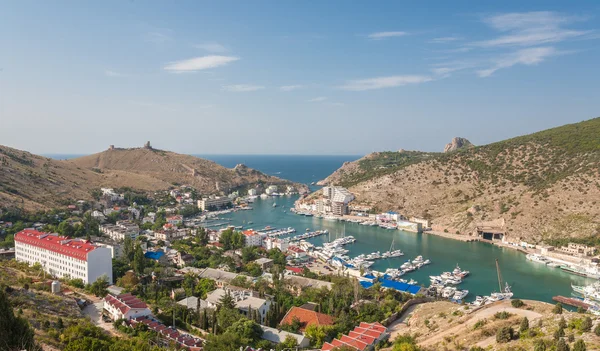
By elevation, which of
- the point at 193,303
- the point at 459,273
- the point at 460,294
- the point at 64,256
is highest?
the point at 64,256

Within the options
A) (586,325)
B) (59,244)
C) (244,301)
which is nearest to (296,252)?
(244,301)

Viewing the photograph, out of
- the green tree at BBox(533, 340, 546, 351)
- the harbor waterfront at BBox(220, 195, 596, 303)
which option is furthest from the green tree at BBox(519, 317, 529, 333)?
the harbor waterfront at BBox(220, 195, 596, 303)

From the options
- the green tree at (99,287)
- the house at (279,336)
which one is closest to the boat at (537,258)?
the house at (279,336)

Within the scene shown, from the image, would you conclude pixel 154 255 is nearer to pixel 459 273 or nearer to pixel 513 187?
pixel 459 273

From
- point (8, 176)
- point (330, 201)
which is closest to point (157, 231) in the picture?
point (8, 176)

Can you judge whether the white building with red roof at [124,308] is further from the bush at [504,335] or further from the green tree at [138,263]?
the bush at [504,335]

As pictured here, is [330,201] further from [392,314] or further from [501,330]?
[501,330]
